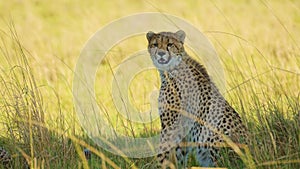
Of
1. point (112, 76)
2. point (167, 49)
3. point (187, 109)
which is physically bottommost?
point (187, 109)

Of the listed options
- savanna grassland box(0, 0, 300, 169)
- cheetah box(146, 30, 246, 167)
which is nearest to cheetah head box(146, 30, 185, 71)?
cheetah box(146, 30, 246, 167)

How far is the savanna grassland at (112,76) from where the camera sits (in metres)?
4.54

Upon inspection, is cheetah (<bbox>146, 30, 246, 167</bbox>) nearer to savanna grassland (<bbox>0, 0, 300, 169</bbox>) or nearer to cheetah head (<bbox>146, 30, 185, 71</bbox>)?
cheetah head (<bbox>146, 30, 185, 71</bbox>)

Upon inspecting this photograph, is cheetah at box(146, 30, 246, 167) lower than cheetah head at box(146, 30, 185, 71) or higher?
lower

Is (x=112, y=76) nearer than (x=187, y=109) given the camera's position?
No

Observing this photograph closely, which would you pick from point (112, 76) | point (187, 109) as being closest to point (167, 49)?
point (187, 109)

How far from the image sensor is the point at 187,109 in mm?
4883

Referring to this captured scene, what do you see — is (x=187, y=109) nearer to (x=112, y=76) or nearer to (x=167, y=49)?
(x=167, y=49)

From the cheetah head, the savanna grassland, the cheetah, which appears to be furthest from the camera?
the cheetah head

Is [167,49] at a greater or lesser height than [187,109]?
greater

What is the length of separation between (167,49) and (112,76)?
2882 mm

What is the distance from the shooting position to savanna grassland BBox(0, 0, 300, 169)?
4.54 meters

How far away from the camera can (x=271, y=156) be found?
4.19m

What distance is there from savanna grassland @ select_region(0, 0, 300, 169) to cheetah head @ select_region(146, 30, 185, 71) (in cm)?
23
